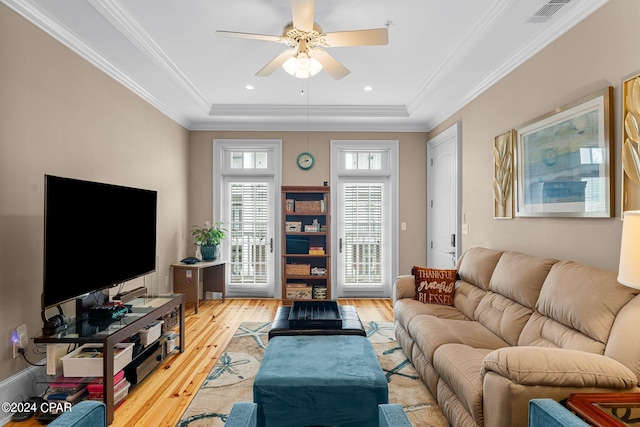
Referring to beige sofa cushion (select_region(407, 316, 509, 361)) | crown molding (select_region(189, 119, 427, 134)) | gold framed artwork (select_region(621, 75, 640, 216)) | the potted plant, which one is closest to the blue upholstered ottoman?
beige sofa cushion (select_region(407, 316, 509, 361))

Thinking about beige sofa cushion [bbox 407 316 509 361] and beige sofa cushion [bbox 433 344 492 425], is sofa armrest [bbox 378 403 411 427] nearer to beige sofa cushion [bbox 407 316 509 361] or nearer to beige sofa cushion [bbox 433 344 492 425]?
beige sofa cushion [bbox 433 344 492 425]

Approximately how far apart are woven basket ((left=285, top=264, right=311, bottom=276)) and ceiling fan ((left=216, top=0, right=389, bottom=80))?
9.58 ft

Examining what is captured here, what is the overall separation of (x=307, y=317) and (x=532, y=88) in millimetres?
2716

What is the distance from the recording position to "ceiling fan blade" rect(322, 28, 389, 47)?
2404 mm

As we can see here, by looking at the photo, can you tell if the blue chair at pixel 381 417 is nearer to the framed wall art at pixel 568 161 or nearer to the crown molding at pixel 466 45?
the framed wall art at pixel 568 161

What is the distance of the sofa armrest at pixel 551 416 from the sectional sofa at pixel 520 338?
21 cm

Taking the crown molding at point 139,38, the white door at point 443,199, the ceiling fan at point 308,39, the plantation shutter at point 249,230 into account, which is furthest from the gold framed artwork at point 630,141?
the plantation shutter at point 249,230

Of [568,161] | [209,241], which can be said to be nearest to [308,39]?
[568,161]

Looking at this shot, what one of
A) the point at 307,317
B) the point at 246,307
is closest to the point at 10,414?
the point at 307,317

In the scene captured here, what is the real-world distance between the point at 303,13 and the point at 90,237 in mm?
2148

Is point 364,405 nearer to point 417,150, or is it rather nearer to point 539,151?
point 539,151

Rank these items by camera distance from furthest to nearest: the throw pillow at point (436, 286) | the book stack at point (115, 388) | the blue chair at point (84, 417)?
the throw pillow at point (436, 286) < the book stack at point (115, 388) < the blue chair at point (84, 417)

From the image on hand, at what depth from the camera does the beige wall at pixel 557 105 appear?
211 cm

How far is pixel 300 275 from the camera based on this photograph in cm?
511
